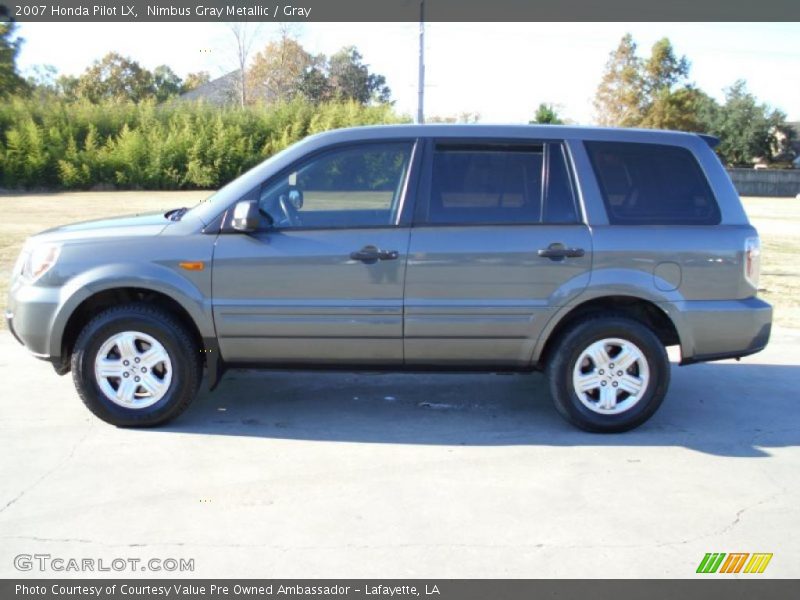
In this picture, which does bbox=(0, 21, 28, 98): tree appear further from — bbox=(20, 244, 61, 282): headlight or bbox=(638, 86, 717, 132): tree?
bbox=(20, 244, 61, 282): headlight

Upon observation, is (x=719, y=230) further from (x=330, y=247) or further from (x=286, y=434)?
(x=286, y=434)

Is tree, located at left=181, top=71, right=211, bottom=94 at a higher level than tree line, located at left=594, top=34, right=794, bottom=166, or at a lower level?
higher

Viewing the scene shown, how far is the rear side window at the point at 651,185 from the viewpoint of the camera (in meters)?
5.22

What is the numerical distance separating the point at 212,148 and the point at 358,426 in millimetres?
27937

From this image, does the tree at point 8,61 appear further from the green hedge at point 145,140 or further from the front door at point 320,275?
the front door at point 320,275

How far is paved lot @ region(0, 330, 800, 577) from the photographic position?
3676mm

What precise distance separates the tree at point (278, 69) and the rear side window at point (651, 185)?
50837 millimetres

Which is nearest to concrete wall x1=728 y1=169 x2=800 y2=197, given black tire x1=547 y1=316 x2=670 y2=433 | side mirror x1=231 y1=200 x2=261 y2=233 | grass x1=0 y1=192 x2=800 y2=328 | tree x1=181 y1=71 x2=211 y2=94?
grass x1=0 y1=192 x2=800 y2=328

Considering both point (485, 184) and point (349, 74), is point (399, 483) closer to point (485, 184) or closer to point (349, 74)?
point (485, 184)

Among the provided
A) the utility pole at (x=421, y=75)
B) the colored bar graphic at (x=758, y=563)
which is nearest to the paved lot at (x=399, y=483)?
the colored bar graphic at (x=758, y=563)

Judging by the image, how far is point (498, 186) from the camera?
17.1 ft

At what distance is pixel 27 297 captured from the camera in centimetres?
516

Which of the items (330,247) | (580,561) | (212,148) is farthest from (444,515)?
(212,148)

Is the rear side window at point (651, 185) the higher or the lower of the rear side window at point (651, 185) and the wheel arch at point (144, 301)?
the higher
